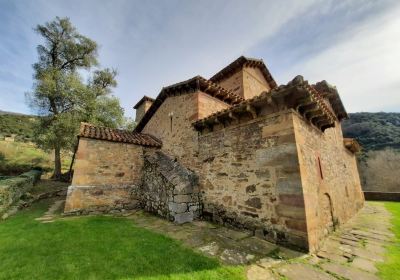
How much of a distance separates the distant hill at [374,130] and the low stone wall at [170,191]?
36.6m

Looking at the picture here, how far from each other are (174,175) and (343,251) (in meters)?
5.53

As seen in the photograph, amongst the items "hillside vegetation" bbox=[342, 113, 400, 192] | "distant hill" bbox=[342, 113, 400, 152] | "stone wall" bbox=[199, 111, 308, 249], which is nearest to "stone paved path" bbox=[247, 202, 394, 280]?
"stone wall" bbox=[199, 111, 308, 249]

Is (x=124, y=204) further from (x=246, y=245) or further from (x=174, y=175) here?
(x=246, y=245)

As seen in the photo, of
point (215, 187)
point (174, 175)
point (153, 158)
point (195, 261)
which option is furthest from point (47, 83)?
point (195, 261)

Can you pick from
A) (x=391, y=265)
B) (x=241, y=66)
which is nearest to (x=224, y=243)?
(x=391, y=265)

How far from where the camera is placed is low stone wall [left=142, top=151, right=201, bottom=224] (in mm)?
6703

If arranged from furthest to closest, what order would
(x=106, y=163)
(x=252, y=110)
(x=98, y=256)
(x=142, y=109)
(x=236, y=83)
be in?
(x=142, y=109) → (x=236, y=83) → (x=106, y=163) → (x=252, y=110) → (x=98, y=256)

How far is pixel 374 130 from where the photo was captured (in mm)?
34469

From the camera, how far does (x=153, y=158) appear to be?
923 centimetres

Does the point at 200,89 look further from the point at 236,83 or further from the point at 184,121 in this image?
the point at 236,83

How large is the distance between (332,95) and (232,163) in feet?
26.1

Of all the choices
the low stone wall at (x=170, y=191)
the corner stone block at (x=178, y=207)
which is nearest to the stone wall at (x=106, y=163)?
the low stone wall at (x=170, y=191)

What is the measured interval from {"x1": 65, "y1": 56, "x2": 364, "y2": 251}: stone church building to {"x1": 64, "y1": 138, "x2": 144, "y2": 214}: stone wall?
0.13 feet

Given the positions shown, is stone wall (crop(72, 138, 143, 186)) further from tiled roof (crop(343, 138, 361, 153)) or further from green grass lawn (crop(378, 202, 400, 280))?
tiled roof (crop(343, 138, 361, 153))
